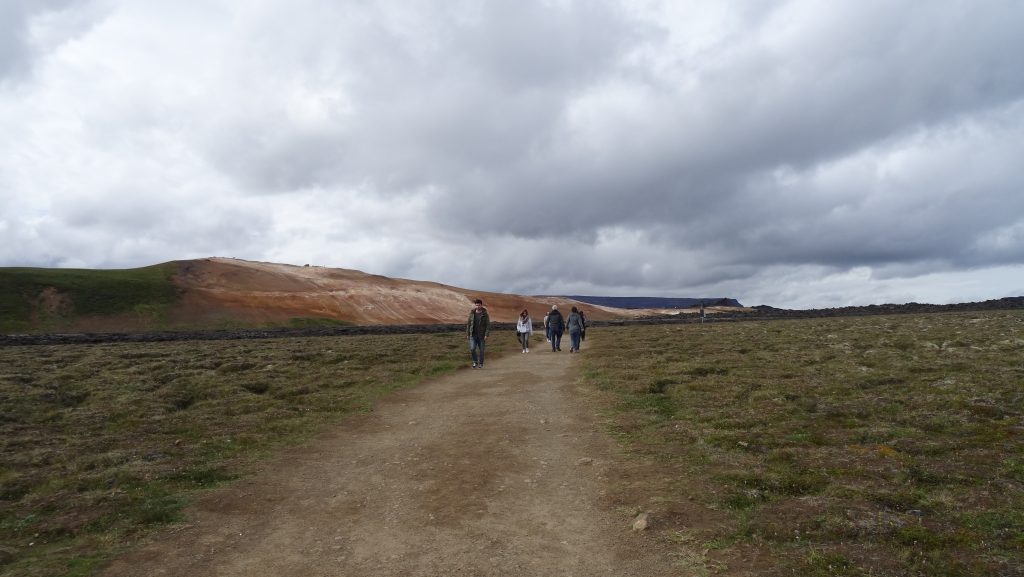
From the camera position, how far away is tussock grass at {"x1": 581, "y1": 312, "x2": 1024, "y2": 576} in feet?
23.7

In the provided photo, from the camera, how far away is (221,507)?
32.3ft

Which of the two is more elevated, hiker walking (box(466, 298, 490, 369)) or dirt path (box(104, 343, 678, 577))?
hiker walking (box(466, 298, 490, 369))

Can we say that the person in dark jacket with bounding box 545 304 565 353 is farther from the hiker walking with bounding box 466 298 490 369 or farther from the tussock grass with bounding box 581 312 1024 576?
the tussock grass with bounding box 581 312 1024 576

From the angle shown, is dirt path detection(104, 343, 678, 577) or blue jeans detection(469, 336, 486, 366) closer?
dirt path detection(104, 343, 678, 577)

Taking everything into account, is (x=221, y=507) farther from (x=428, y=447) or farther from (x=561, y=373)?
(x=561, y=373)

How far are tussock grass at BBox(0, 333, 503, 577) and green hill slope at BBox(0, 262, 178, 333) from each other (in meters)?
51.8

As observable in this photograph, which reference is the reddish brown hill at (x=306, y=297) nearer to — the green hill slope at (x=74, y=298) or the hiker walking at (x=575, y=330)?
the green hill slope at (x=74, y=298)

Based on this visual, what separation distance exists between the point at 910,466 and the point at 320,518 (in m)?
10.2

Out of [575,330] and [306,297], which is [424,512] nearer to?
[575,330]

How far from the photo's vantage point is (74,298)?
258ft

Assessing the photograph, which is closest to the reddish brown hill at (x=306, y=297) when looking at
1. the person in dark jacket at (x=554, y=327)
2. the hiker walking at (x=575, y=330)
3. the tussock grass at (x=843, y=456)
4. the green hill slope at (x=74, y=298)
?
the green hill slope at (x=74, y=298)

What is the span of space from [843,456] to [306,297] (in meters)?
96.0

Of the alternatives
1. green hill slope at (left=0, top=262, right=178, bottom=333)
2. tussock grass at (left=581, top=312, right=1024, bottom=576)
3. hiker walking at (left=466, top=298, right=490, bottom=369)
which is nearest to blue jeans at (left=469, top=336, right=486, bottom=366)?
hiker walking at (left=466, top=298, right=490, bottom=369)

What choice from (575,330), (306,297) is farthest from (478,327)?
(306,297)
